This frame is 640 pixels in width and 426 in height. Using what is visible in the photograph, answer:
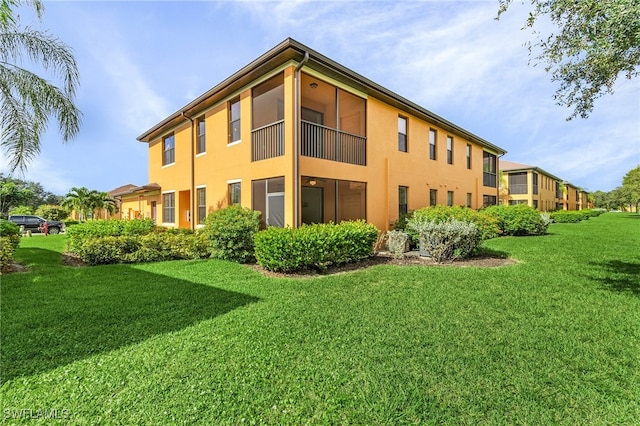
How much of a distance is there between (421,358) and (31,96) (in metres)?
10.2

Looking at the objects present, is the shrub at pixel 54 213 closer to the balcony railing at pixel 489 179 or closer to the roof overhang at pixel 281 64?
the roof overhang at pixel 281 64

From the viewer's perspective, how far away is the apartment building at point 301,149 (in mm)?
9328

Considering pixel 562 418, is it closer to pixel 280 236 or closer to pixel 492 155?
pixel 280 236

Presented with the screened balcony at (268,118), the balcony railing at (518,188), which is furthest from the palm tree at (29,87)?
the balcony railing at (518,188)

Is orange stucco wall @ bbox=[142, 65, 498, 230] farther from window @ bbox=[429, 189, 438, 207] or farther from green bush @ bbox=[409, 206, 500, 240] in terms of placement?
green bush @ bbox=[409, 206, 500, 240]

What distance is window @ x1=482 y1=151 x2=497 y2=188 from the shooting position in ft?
71.3

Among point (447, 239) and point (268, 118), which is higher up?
point (268, 118)

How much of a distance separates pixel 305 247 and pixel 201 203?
8.27 metres

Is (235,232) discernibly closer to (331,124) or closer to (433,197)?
(331,124)

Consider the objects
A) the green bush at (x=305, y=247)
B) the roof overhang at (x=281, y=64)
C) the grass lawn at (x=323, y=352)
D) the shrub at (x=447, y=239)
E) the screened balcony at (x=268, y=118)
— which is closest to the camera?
the grass lawn at (x=323, y=352)

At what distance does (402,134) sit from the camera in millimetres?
13969

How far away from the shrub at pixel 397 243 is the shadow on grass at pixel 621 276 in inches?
197

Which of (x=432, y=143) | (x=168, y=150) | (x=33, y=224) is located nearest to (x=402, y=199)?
(x=432, y=143)

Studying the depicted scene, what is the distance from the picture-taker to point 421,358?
3.48 m
